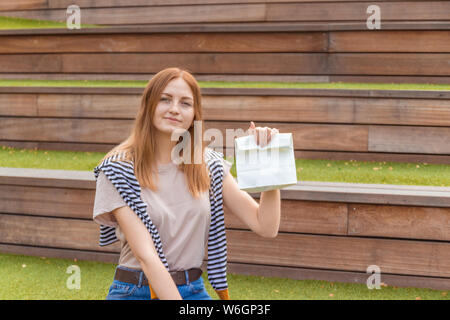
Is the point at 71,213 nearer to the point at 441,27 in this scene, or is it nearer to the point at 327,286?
the point at 327,286

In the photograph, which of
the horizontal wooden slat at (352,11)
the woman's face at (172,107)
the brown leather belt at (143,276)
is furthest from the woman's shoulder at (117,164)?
the horizontal wooden slat at (352,11)

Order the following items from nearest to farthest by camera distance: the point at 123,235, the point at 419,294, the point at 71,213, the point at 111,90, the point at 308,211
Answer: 1. the point at 123,235
2. the point at 419,294
3. the point at 308,211
4. the point at 71,213
5. the point at 111,90

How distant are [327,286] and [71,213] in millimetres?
1101

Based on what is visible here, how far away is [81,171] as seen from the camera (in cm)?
226

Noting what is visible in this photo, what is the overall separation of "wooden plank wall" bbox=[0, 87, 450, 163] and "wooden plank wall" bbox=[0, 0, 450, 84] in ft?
2.35

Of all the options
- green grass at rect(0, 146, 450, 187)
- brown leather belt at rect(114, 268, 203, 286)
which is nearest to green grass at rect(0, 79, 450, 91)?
green grass at rect(0, 146, 450, 187)

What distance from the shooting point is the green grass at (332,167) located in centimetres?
218

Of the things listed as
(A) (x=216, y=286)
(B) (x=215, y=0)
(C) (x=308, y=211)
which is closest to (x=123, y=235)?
(A) (x=216, y=286)

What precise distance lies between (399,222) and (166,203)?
99 centimetres

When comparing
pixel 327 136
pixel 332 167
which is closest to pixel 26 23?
pixel 327 136

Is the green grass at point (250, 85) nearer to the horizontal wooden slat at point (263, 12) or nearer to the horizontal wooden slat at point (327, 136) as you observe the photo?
the horizontal wooden slat at point (327, 136)

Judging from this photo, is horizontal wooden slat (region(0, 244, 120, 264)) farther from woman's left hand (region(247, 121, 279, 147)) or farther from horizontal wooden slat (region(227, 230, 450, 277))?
woman's left hand (region(247, 121, 279, 147))

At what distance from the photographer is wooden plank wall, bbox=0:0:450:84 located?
3.16 meters

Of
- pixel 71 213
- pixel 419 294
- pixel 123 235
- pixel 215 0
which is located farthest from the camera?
pixel 215 0
